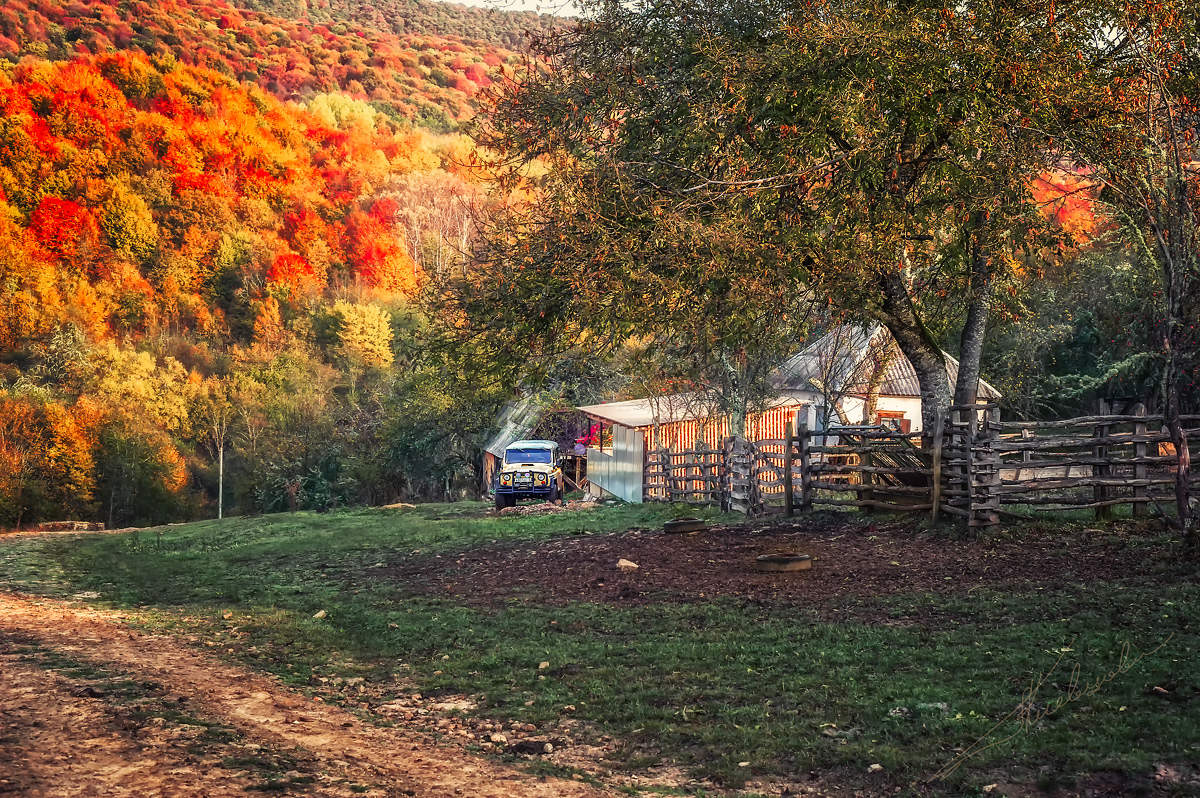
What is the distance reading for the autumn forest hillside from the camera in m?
54.2

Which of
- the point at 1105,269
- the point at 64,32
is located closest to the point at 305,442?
the point at 1105,269

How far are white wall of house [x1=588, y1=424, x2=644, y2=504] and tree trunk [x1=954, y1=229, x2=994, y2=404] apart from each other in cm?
1431

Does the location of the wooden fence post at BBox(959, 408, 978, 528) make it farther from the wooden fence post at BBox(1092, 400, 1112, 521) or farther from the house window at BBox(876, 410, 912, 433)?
the house window at BBox(876, 410, 912, 433)

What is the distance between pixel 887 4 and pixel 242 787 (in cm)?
1237

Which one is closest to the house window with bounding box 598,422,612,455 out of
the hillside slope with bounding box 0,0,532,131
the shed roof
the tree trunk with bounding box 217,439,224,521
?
the shed roof

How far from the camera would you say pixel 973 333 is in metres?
16.2

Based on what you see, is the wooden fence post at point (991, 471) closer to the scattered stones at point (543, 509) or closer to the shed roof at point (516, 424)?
the scattered stones at point (543, 509)

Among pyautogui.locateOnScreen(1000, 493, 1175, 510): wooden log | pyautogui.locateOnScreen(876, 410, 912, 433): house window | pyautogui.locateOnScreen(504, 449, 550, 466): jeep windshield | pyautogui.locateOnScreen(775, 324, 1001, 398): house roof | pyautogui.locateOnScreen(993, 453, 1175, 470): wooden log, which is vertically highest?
pyautogui.locateOnScreen(775, 324, 1001, 398): house roof

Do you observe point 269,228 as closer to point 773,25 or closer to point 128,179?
point 128,179

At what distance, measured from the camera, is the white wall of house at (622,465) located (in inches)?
1203

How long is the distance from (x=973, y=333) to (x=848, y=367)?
17808mm

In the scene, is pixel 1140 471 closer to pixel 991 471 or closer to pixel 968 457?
pixel 991 471

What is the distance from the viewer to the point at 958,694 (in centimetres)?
737

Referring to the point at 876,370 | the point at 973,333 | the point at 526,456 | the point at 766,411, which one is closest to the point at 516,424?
the point at 526,456
